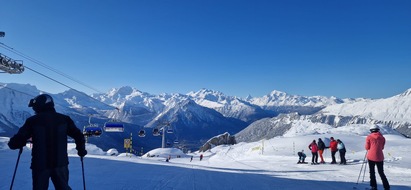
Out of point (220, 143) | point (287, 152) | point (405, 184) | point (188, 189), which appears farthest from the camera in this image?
point (220, 143)

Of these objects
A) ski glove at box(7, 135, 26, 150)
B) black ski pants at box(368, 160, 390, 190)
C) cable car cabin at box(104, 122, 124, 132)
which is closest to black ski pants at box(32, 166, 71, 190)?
ski glove at box(7, 135, 26, 150)

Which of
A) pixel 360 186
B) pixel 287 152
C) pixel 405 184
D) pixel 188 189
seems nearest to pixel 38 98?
pixel 188 189

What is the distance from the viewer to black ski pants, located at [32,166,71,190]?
533 centimetres

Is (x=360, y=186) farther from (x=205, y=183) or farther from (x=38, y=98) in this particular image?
(x=38, y=98)

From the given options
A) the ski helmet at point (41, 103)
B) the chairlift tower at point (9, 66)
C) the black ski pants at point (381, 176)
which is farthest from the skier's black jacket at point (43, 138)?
the chairlift tower at point (9, 66)

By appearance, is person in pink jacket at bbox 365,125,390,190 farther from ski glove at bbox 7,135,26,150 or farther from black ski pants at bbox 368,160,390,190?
ski glove at bbox 7,135,26,150

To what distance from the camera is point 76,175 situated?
37.4 feet

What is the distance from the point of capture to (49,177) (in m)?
5.41

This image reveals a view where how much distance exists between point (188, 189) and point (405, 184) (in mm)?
7591

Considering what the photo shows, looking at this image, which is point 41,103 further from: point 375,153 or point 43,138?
point 375,153

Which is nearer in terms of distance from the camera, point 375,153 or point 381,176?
point 381,176

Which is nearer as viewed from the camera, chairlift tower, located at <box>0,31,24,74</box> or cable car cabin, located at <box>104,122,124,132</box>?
chairlift tower, located at <box>0,31,24,74</box>

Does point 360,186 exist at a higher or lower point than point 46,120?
lower

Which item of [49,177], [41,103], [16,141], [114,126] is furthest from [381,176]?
[114,126]
